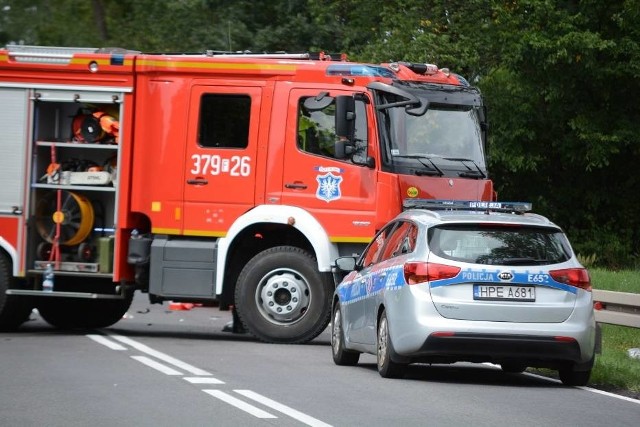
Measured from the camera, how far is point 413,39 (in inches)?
1273

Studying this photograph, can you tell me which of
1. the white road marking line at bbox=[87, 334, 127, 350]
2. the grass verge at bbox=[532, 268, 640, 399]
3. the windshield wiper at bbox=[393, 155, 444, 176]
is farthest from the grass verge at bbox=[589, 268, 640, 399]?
the white road marking line at bbox=[87, 334, 127, 350]

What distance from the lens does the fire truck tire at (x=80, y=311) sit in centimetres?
1892

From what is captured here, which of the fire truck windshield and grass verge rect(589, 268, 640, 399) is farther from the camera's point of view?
the fire truck windshield

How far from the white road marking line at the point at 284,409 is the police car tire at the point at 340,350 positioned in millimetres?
2915

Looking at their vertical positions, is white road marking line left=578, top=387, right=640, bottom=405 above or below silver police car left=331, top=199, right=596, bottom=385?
below

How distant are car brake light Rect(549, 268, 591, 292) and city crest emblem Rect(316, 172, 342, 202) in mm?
4641

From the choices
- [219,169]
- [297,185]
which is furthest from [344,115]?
[219,169]

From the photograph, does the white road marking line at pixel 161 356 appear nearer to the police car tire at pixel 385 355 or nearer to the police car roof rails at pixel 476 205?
the police car tire at pixel 385 355

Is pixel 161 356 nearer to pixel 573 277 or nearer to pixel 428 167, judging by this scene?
pixel 428 167

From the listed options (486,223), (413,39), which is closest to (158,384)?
(486,223)

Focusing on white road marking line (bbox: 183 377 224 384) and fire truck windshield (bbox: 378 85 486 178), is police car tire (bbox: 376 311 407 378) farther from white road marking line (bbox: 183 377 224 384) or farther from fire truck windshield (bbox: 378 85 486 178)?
fire truck windshield (bbox: 378 85 486 178)

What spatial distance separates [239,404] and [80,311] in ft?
28.9

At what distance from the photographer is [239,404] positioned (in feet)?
34.4

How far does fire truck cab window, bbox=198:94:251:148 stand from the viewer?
55.9 feet
